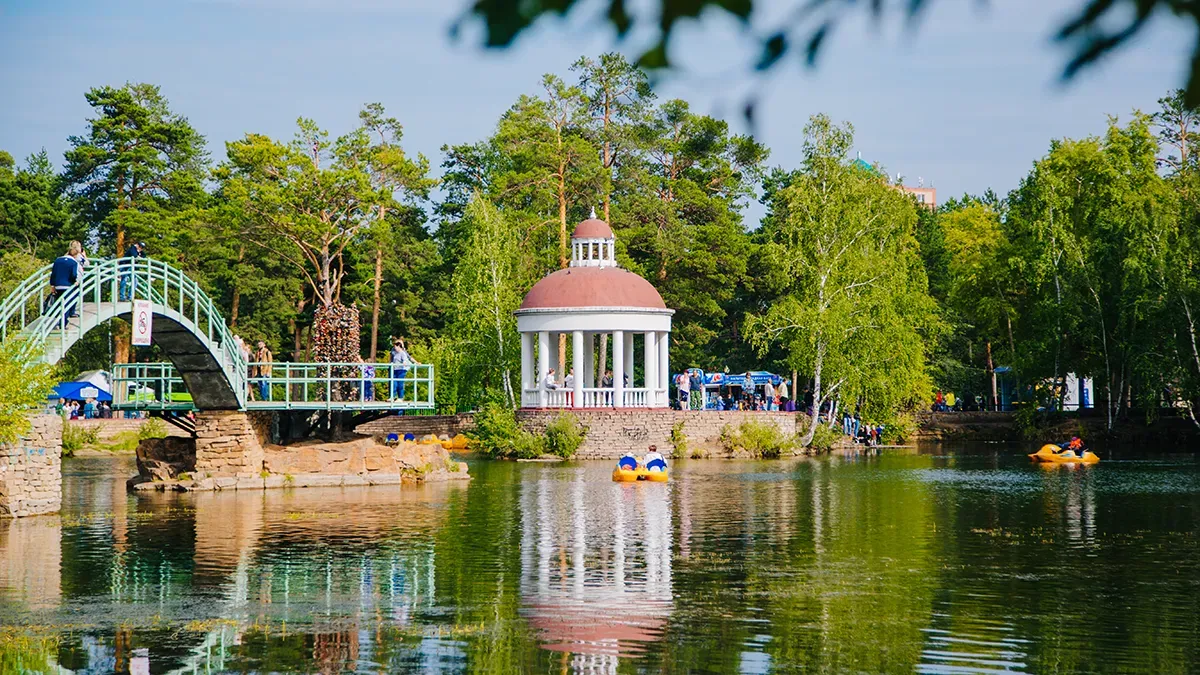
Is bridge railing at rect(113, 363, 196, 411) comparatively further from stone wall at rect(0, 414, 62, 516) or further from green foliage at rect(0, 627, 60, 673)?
green foliage at rect(0, 627, 60, 673)

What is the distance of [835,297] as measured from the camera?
5412cm

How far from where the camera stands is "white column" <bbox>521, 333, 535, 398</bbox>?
51.6m

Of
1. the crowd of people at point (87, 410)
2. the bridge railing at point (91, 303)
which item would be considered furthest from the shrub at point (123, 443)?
the bridge railing at point (91, 303)

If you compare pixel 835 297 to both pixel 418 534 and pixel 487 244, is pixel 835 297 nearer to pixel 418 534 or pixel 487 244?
pixel 487 244

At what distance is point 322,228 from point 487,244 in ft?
37.1

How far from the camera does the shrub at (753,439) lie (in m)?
51.6

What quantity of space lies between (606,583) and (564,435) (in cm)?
3053

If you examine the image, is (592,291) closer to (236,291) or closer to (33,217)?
(236,291)

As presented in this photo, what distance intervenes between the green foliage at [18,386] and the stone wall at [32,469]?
484mm

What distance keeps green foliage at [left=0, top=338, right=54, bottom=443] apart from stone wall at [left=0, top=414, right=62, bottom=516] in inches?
19.1

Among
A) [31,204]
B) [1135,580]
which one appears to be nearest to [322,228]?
[31,204]

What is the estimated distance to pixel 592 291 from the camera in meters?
50.8

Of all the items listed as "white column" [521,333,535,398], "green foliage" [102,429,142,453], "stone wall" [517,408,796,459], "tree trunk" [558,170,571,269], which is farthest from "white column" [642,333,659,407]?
"green foliage" [102,429,142,453]

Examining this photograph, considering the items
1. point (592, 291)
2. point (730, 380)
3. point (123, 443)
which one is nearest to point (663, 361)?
point (592, 291)
